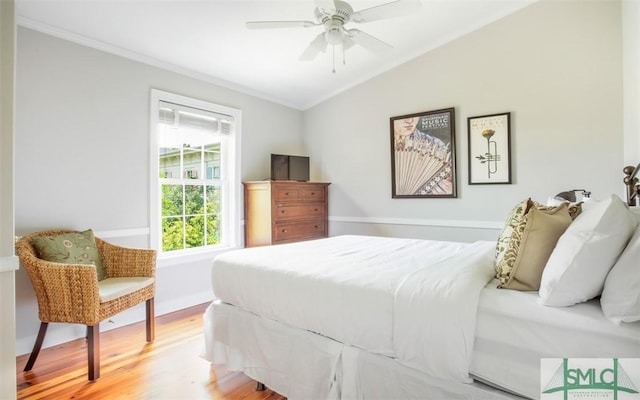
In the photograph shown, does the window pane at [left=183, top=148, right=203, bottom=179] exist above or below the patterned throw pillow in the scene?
above

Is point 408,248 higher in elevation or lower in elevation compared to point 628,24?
lower

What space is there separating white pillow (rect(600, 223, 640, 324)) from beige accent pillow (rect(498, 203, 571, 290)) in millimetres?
236

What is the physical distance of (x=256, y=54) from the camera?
335cm

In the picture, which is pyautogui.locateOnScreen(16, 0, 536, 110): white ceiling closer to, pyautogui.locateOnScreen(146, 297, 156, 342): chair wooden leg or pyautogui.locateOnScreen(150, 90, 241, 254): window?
pyautogui.locateOnScreen(150, 90, 241, 254): window

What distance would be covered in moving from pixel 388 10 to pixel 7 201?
232 centimetres

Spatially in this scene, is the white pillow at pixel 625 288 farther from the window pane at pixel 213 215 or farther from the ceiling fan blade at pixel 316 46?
the window pane at pixel 213 215

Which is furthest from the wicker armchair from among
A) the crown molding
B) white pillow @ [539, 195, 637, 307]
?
white pillow @ [539, 195, 637, 307]

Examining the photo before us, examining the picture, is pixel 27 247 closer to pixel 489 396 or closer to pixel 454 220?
pixel 489 396

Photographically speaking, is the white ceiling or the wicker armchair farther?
the white ceiling

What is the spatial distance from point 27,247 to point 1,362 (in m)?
1.09

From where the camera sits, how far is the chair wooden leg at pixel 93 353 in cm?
208

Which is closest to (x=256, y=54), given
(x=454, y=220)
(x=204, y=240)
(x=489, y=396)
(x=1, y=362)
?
(x=204, y=240)

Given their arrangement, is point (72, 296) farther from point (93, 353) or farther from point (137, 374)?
point (137, 374)

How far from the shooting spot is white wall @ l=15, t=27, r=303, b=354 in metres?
2.48
